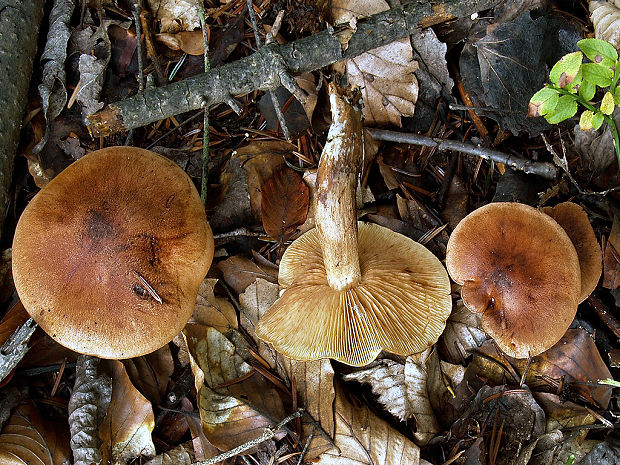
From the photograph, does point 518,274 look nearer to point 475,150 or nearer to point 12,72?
point 475,150

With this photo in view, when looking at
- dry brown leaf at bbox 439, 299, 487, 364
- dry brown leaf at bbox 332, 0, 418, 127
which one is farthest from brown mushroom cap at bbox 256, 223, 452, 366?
dry brown leaf at bbox 332, 0, 418, 127

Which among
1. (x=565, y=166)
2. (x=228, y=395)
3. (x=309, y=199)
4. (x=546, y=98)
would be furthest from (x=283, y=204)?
(x=565, y=166)

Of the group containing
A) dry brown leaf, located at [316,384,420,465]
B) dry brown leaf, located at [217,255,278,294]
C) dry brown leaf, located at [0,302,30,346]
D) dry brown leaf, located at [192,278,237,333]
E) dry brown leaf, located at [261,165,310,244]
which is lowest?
dry brown leaf, located at [316,384,420,465]

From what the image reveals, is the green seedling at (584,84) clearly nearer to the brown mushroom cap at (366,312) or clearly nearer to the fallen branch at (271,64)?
the fallen branch at (271,64)

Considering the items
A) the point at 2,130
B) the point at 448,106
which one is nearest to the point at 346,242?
the point at 448,106

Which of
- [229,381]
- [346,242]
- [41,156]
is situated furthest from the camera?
[41,156]

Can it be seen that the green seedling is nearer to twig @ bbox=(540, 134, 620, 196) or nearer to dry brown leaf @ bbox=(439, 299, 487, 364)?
twig @ bbox=(540, 134, 620, 196)

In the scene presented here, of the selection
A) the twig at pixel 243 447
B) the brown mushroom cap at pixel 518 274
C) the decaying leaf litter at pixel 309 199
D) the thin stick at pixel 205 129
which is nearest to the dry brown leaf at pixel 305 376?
the decaying leaf litter at pixel 309 199

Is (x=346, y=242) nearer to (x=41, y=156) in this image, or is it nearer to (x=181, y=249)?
(x=181, y=249)
